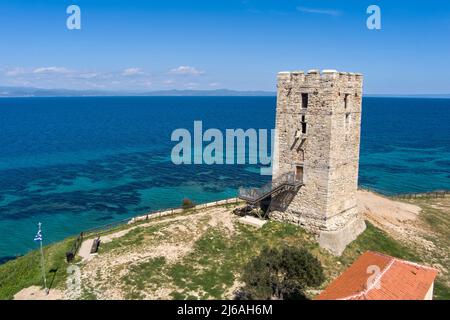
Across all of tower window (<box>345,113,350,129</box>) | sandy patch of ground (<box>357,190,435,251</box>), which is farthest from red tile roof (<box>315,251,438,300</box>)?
sandy patch of ground (<box>357,190,435,251</box>)

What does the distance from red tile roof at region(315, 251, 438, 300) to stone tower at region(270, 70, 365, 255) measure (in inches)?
247

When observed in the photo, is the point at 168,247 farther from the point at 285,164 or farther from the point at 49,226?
the point at 49,226

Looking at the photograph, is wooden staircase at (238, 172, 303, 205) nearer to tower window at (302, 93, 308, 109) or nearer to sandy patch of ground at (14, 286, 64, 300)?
tower window at (302, 93, 308, 109)

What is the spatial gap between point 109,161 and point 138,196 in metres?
24.9

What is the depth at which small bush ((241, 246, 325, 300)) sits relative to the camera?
18.7 m

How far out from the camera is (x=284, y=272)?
19469mm

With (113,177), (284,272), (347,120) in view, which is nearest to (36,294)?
(284,272)

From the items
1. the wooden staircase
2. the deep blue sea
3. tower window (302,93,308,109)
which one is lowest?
the deep blue sea

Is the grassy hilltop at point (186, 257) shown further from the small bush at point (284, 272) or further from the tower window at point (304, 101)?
the tower window at point (304, 101)

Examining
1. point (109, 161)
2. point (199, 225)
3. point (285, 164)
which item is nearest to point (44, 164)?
point (109, 161)

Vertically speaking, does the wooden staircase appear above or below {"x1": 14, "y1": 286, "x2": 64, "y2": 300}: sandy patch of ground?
above

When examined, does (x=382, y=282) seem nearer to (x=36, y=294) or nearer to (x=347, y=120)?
(x=347, y=120)

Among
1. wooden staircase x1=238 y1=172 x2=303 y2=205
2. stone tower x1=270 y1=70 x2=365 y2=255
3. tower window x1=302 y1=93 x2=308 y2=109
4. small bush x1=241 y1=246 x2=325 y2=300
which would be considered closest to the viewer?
small bush x1=241 y1=246 x2=325 y2=300

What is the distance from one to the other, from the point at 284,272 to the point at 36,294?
13504 millimetres
